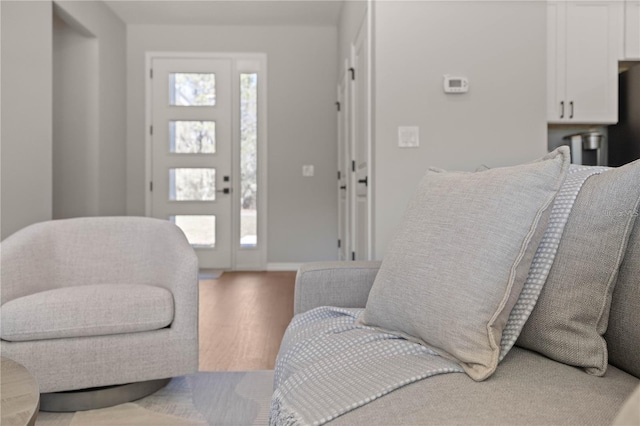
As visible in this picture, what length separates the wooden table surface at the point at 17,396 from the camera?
93 cm

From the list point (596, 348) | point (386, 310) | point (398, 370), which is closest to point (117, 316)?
point (386, 310)

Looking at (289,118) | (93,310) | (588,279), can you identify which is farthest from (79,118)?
(588,279)

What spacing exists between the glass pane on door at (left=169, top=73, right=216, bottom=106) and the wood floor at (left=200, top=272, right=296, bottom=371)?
2009 mm

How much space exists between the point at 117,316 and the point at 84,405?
Result: 14.2 inches

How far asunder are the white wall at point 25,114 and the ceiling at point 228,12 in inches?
57.5

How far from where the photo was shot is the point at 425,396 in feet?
3.02

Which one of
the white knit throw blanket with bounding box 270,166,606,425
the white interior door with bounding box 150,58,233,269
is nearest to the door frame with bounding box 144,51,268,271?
the white interior door with bounding box 150,58,233,269

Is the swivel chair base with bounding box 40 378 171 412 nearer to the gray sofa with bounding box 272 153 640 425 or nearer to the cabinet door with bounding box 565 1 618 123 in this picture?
the gray sofa with bounding box 272 153 640 425

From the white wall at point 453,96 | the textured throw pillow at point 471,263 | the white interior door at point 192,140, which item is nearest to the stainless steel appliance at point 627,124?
the white wall at point 453,96

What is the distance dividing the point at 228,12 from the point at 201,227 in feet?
7.71

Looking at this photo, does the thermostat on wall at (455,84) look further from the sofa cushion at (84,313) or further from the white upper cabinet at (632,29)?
the sofa cushion at (84,313)

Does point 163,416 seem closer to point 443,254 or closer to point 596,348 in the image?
point 443,254

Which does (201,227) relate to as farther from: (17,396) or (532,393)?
(532,393)

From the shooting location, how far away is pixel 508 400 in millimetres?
896
